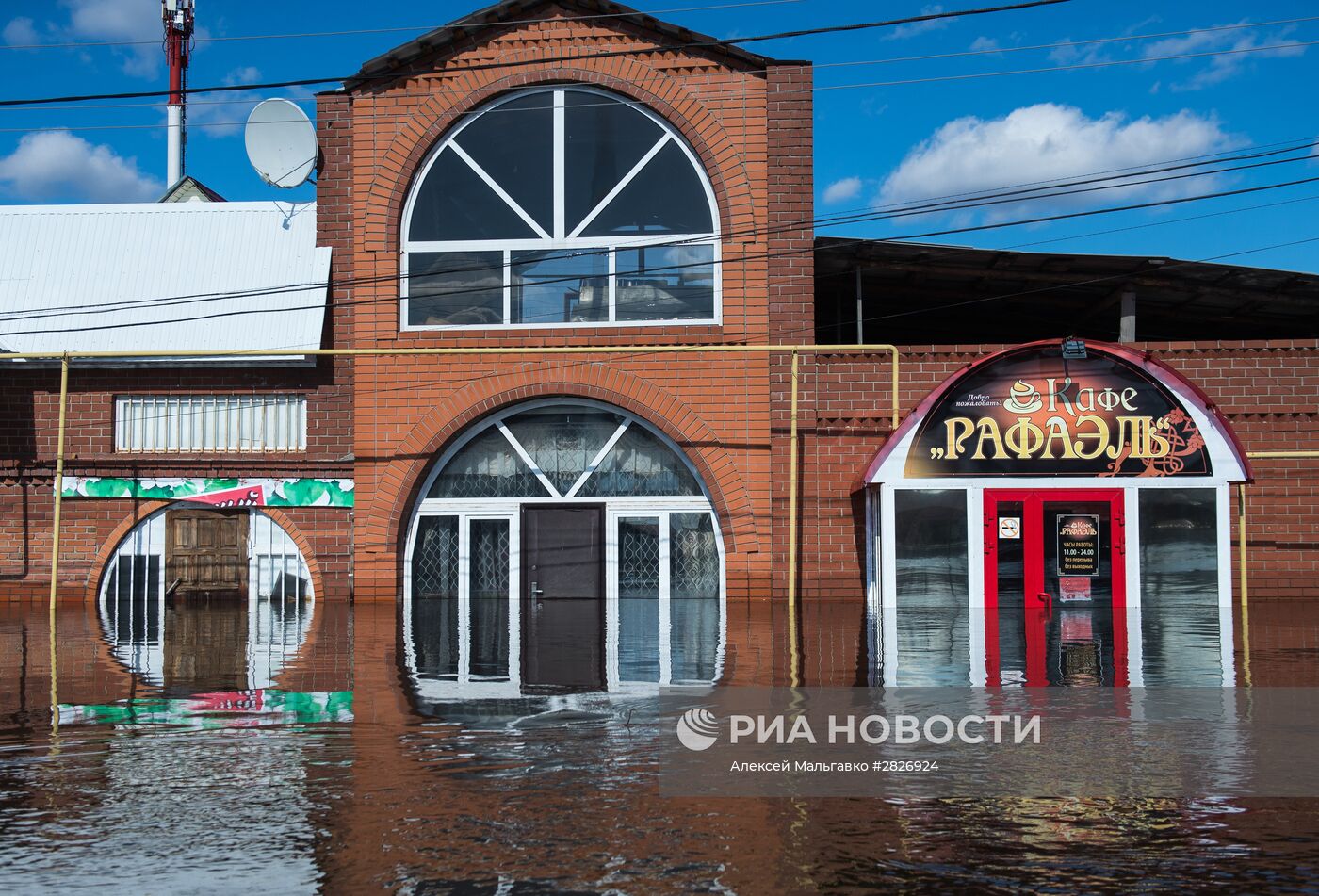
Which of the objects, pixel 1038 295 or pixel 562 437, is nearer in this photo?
pixel 562 437

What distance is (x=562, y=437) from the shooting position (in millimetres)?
18062

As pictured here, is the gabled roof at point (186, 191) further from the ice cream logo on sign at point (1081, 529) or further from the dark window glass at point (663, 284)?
the ice cream logo on sign at point (1081, 529)

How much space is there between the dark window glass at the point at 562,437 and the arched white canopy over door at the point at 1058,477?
4.25m

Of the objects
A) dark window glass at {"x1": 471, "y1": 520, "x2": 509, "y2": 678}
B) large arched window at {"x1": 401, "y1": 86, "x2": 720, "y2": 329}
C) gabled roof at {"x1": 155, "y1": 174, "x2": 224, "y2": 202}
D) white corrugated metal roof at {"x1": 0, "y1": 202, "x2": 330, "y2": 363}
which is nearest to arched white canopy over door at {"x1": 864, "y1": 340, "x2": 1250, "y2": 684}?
large arched window at {"x1": 401, "y1": 86, "x2": 720, "y2": 329}

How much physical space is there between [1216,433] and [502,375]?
9.68 m

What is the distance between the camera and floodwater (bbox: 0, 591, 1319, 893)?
16.0 feet

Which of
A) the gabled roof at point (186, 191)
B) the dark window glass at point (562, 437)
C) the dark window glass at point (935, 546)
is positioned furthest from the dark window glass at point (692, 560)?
the gabled roof at point (186, 191)

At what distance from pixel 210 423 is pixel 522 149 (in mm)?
6300

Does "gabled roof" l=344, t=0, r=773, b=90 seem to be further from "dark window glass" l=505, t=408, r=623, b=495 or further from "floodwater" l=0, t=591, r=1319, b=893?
"floodwater" l=0, t=591, r=1319, b=893

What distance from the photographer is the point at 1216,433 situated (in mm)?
15242

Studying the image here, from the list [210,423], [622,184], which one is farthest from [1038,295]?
[210,423]

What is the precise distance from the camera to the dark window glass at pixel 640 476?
17922 millimetres

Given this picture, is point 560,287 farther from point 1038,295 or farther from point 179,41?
point 179,41

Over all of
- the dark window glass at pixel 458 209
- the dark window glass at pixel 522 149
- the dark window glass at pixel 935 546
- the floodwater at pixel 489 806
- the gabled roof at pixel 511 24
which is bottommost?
the floodwater at pixel 489 806
